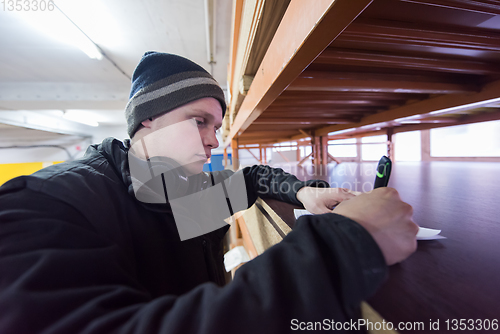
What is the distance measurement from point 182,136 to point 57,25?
88.5 inches

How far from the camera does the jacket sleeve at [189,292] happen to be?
212 mm

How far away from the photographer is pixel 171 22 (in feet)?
6.27

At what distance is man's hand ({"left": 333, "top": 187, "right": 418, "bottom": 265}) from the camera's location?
27cm

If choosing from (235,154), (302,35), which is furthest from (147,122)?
(235,154)

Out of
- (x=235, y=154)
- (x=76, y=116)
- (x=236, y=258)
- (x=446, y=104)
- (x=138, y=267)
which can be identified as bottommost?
(x=236, y=258)

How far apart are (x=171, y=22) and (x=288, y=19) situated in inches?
82.3

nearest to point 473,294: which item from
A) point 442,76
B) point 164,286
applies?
point 164,286

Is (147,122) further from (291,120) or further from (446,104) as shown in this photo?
(446,104)

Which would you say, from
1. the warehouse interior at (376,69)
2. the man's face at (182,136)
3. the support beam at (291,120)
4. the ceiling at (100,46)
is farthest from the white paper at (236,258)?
the ceiling at (100,46)

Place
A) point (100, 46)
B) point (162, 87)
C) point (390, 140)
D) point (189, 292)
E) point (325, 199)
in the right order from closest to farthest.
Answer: point (189, 292)
point (325, 199)
point (162, 87)
point (390, 140)
point (100, 46)

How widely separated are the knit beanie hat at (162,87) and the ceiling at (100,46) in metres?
1.25

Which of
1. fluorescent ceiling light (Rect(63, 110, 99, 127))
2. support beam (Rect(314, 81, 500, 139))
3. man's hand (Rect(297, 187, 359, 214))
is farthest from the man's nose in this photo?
fluorescent ceiling light (Rect(63, 110, 99, 127))

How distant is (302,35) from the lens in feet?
1.05

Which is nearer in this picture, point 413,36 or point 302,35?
point 302,35
